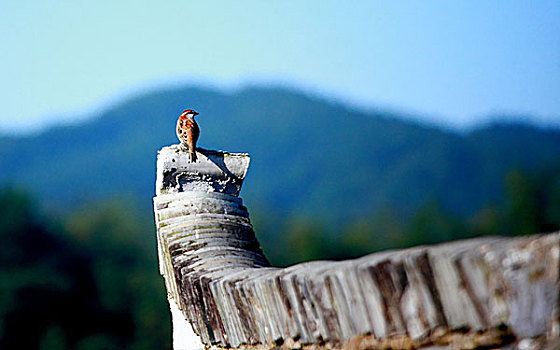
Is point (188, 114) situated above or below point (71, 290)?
below

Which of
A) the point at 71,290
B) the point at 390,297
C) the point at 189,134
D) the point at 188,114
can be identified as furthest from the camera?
the point at 71,290

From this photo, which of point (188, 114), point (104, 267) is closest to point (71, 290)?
point (104, 267)

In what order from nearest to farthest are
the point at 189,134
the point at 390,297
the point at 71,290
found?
the point at 390,297 → the point at 189,134 → the point at 71,290

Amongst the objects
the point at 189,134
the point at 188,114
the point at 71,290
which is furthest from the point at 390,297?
the point at 71,290

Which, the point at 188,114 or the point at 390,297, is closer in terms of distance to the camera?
the point at 390,297

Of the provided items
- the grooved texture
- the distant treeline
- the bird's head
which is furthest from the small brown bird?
the distant treeline

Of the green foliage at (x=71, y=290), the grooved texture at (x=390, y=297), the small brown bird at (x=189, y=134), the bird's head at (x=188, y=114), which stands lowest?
the grooved texture at (x=390, y=297)

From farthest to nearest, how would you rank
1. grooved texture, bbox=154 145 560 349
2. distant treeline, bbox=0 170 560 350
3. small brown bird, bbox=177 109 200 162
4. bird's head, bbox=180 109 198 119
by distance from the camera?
distant treeline, bbox=0 170 560 350 → bird's head, bbox=180 109 198 119 → small brown bird, bbox=177 109 200 162 → grooved texture, bbox=154 145 560 349

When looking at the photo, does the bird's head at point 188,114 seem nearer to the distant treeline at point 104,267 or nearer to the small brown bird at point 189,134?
the small brown bird at point 189,134

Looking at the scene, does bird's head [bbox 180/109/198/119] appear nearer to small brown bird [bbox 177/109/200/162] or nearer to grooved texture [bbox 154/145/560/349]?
small brown bird [bbox 177/109/200/162]

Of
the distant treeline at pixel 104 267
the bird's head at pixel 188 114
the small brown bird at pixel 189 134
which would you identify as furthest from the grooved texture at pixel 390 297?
the distant treeline at pixel 104 267

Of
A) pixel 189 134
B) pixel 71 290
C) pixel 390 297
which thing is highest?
pixel 71 290

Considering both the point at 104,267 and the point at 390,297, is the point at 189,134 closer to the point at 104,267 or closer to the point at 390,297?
the point at 390,297

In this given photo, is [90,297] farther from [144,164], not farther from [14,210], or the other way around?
[144,164]
